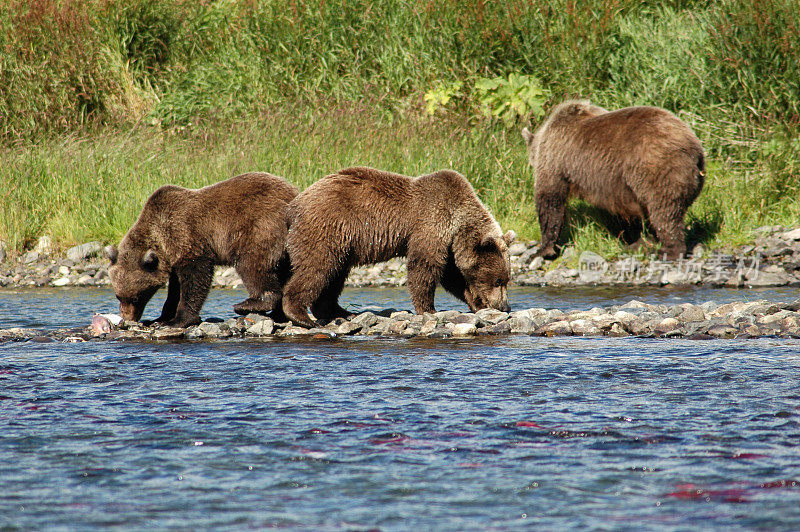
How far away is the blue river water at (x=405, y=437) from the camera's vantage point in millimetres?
3426

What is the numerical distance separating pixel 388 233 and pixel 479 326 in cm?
94

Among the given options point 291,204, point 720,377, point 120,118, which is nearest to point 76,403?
point 291,204

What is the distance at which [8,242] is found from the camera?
499 inches

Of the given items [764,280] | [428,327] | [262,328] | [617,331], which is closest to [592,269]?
[764,280]

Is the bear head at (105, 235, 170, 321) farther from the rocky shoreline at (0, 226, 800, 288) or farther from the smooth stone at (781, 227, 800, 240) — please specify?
the smooth stone at (781, 227, 800, 240)

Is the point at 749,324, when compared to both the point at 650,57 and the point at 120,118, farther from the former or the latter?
the point at 120,118

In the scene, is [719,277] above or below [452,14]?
below

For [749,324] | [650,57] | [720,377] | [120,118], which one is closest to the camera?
[720,377]

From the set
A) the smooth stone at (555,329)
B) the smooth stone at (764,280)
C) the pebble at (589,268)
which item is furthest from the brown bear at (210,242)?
the smooth stone at (764,280)

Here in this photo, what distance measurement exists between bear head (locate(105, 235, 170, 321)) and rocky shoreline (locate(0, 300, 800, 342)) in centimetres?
28

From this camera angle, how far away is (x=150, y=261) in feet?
24.8

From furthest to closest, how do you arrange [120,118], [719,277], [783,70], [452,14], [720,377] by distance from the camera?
1. [120,118]
2. [452,14]
3. [783,70]
4. [719,277]
5. [720,377]

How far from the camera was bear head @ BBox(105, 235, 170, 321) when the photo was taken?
7.64 m

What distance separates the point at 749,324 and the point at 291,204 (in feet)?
10.9
